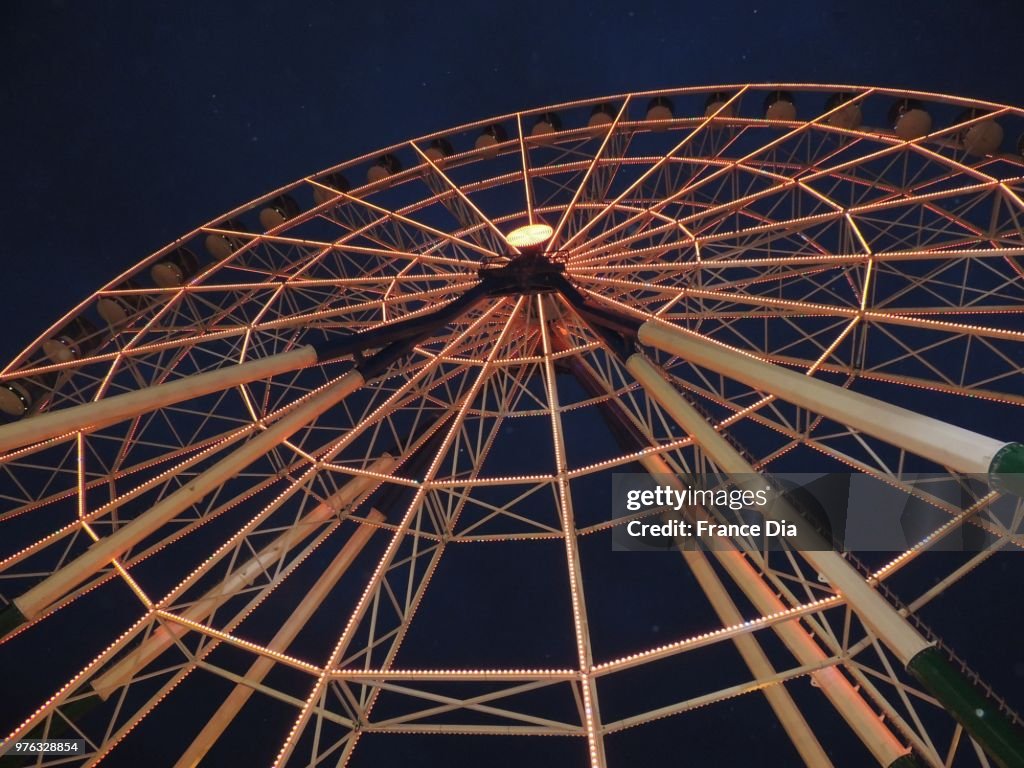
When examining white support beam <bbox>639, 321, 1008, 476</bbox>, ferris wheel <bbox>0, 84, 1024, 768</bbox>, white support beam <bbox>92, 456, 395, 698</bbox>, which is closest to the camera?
white support beam <bbox>639, 321, 1008, 476</bbox>

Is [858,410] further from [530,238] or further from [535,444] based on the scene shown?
[535,444]

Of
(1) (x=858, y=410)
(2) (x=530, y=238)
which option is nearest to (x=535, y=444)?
(2) (x=530, y=238)

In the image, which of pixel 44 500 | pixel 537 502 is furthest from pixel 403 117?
pixel 44 500

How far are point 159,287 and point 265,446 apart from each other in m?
9.36

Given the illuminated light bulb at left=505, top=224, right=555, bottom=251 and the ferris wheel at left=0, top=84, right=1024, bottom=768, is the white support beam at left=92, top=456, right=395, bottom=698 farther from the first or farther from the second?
the illuminated light bulb at left=505, top=224, right=555, bottom=251

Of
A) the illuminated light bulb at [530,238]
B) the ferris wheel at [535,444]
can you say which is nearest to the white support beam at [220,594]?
the ferris wheel at [535,444]

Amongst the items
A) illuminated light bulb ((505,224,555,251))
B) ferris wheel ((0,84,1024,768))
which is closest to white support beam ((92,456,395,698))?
ferris wheel ((0,84,1024,768))

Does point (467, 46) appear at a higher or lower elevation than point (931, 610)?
higher

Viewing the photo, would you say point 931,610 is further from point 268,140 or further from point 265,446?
point 268,140

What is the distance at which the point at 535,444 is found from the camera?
32062 millimetres

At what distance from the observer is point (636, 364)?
501 inches

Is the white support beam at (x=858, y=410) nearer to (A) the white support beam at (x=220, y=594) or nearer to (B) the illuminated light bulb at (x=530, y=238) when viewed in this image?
(B) the illuminated light bulb at (x=530, y=238)

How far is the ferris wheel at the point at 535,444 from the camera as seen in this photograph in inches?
432

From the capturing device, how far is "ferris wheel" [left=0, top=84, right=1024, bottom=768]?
11.0 meters
